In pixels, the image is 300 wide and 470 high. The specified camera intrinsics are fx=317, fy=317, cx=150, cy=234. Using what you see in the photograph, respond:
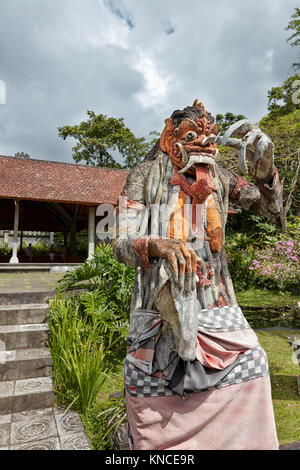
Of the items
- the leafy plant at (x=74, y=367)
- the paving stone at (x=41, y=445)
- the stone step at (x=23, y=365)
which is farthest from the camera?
the stone step at (x=23, y=365)

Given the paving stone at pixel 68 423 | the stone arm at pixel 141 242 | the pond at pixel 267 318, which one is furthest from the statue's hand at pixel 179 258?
the pond at pixel 267 318

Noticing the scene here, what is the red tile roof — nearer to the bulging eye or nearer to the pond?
the pond

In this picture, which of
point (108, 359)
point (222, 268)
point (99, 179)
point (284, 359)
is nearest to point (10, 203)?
point (99, 179)

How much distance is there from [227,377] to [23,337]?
290cm

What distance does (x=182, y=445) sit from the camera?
1.43m

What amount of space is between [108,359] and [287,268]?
2.76m

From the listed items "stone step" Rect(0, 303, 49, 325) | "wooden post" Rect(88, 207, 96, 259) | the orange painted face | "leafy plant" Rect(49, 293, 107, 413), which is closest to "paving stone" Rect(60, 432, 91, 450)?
"leafy plant" Rect(49, 293, 107, 413)

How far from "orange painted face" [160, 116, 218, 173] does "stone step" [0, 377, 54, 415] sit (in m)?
2.62

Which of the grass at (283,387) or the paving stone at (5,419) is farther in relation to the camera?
the grass at (283,387)

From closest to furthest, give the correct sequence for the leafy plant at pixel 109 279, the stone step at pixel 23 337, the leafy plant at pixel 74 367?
the leafy plant at pixel 74 367, the stone step at pixel 23 337, the leafy plant at pixel 109 279

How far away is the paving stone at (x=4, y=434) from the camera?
2.48 metres

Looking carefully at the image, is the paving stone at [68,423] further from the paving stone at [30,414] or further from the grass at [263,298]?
the grass at [263,298]

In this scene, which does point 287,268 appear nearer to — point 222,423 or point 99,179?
point 222,423

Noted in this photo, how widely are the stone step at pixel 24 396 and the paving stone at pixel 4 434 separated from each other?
7.3 inches
